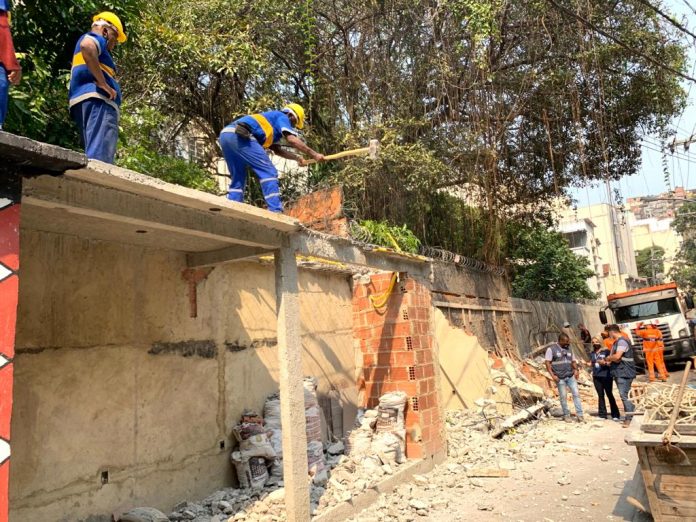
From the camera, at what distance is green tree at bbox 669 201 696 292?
37.5 metres

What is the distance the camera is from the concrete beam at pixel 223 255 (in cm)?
509

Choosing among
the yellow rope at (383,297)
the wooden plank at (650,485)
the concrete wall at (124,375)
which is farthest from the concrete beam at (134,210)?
the wooden plank at (650,485)

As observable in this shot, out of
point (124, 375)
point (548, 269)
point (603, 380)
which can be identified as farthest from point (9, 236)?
point (548, 269)

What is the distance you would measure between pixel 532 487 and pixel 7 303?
5.54 m

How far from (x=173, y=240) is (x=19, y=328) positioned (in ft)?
4.52

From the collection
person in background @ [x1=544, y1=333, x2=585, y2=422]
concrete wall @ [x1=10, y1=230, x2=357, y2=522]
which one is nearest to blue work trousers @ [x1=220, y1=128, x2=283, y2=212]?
concrete wall @ [x1=10, y1=230, x2=357, y2=522]

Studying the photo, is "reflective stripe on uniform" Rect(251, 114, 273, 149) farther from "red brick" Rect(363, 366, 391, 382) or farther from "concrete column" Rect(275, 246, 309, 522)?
"red brick" Rect(363, 366, 391, 382)

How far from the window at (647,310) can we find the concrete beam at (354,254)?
40.4 ft

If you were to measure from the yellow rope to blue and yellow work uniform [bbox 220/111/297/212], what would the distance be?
261cm

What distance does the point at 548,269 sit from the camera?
22078 millimetres

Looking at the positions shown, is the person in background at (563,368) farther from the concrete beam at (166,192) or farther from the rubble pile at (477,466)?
the concrete beam at (166,192)

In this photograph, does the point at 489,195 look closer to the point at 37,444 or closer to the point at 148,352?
the point at 148,352

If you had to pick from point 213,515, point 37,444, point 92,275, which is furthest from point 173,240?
point 213,515

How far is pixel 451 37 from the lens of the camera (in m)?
11.8
